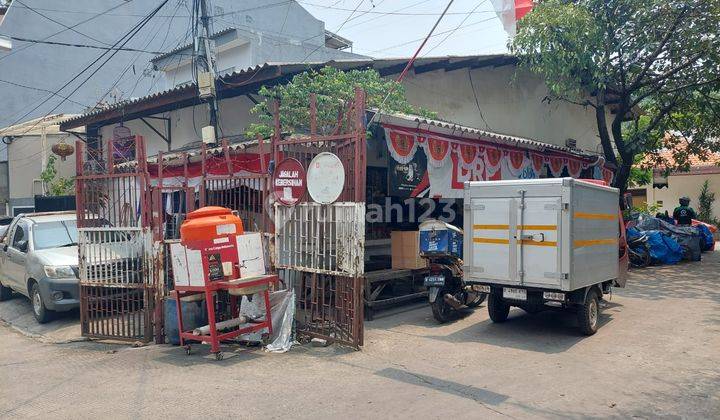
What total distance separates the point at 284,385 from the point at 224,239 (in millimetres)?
1997

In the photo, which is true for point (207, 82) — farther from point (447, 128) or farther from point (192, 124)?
point (447, 128)

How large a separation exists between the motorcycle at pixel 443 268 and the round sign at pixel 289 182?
2.46 meters

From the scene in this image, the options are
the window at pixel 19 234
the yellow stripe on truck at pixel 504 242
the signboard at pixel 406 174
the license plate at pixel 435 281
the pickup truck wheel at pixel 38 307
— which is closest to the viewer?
the yellow stripe on truck at pixel 504 242

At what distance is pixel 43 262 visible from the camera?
9.11 meters

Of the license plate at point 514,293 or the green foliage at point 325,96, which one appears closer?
the license plate at point 514,293

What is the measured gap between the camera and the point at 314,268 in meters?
6.96

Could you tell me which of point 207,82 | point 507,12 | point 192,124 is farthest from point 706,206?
point 207,82

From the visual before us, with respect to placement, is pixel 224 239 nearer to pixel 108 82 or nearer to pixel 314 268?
pixel 314 268

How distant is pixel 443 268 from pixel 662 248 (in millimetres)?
9450

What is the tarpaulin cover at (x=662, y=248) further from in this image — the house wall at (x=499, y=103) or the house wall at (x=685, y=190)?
the house wall at (x=685, y=190)

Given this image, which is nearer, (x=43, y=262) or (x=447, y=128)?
(x=43, y=262)

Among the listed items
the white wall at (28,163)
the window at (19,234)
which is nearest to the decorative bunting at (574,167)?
the window at (19,234)

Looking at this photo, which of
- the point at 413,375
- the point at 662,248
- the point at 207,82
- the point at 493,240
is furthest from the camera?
the point at 662,248

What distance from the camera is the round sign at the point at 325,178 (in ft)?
21.8
